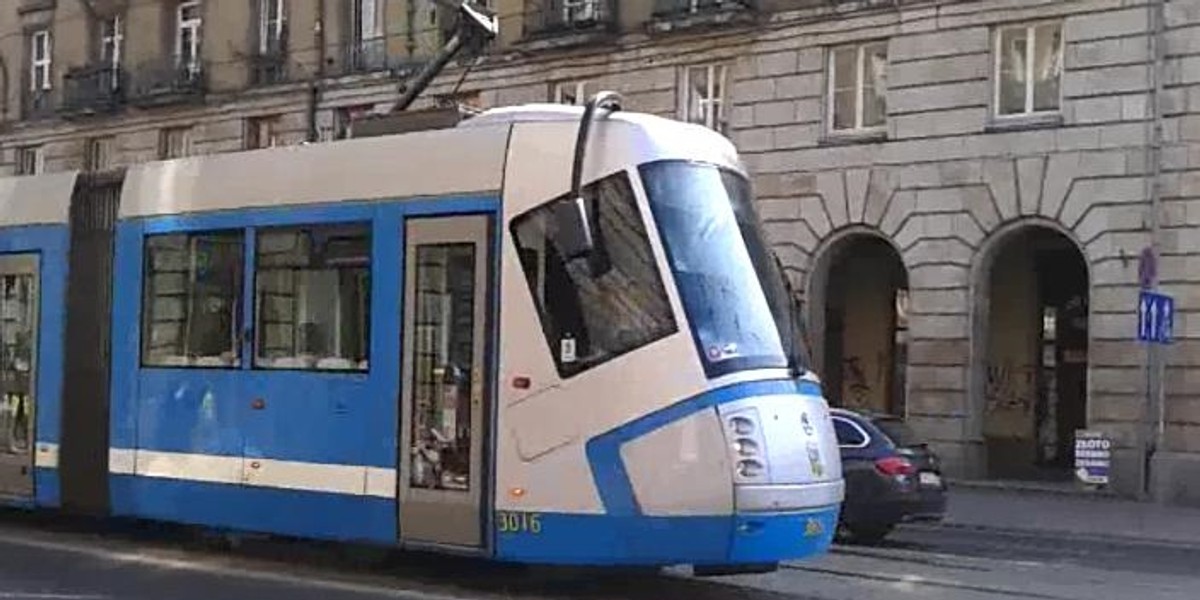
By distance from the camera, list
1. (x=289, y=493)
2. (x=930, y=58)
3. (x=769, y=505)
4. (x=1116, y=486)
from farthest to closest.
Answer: (x=930, y=58) < (x=1116, y=486) < (x=289, y=493) < (x=769, y=505)

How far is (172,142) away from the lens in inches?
1785

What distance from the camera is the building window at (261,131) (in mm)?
43000

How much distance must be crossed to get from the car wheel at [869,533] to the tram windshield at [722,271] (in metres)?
6.70

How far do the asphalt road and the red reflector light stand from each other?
66.9 inches

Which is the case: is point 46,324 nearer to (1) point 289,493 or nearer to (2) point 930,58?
(1) point 289,493

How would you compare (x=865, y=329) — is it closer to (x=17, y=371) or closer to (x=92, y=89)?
(x=17, y=371)

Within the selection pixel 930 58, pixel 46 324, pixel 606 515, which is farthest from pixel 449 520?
pixel 930 58

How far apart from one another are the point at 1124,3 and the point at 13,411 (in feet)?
63.2

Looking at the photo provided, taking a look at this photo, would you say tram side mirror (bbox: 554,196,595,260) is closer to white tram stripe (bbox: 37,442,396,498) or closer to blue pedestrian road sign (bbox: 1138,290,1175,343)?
white tram stripe (bbox: 37,442,396,498)

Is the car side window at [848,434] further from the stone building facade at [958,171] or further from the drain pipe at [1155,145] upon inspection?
the drain pipe at [1155,145]

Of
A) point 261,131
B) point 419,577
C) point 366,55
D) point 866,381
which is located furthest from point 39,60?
point 419,577

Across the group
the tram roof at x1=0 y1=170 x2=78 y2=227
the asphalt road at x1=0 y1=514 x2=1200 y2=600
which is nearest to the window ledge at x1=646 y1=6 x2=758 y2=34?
the asphalt road at x1=0 y1=514 x2=1200 y2=600

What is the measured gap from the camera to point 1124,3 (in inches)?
1128

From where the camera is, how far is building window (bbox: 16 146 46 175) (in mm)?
49344
